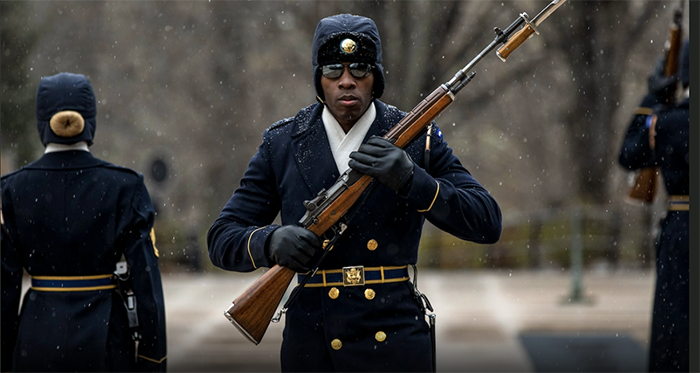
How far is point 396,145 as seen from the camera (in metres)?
4.29

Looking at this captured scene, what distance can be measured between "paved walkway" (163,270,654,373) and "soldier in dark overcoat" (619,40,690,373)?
9.28 ft

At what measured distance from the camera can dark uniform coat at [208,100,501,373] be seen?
4320 mm

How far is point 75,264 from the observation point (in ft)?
18.8

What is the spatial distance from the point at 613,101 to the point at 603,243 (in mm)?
2233

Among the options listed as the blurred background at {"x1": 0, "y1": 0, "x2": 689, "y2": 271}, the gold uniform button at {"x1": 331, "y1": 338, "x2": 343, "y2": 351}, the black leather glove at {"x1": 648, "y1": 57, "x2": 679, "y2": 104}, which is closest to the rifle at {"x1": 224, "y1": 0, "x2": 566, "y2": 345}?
the gold uniform button at {"x1": 331, "y1": 338, "x2": 343, "y2": 351}

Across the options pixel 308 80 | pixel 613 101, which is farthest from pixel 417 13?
pixel 308 80

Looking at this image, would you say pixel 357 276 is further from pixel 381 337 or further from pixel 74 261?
pixel 74 261

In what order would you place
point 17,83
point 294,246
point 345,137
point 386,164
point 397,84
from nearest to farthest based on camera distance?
point 386,164, point 294,246, point 345,137, point 397,84, point 17,83

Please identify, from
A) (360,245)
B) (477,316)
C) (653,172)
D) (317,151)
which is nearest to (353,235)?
(360,245)

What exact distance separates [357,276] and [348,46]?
825 millimetres

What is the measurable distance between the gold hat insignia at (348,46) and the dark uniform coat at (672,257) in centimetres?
339

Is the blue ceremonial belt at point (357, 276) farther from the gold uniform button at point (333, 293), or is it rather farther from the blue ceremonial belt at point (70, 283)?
the blue ceremonial belt at point (70, 283)

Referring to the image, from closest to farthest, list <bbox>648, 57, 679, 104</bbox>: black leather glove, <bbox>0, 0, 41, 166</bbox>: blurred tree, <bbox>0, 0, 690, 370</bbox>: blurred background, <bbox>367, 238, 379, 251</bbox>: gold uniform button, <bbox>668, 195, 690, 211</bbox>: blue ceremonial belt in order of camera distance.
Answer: <bbox>367, 238, 379, 251</bbox>: gold uniform button, <bbox>668, 195, 690, 211</bbox>: blue ceremonial belt, <bbox>648, 57, 679, 104</bbox>: black leather glove, <bbox>0, 0, 690, 370</bbox>: blurred background, <bbox>0, 0, 41, 166</bbox>: blurred tree

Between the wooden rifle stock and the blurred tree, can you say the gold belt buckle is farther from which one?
the blurred tree
